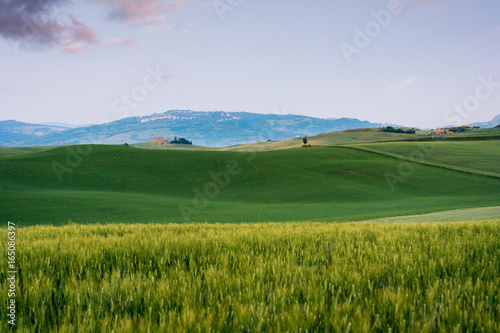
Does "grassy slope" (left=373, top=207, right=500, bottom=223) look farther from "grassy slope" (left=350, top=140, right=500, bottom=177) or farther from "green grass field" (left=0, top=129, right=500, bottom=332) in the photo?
"grassy slope" (left=350, top=140, right=500, bottom=177)

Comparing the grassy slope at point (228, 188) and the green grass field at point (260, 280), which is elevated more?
the green grass field at point (260, 280)

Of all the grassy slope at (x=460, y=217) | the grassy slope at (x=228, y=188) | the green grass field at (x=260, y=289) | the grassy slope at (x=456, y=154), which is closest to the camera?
the green grass field at (x=260, y=289)

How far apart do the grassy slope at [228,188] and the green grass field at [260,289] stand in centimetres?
2118

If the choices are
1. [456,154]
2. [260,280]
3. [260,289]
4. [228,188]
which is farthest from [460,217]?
[456,154]

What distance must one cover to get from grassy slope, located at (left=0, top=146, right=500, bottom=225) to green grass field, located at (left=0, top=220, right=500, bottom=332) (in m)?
21.2

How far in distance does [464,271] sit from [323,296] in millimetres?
1866

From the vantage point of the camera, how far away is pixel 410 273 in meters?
3.46

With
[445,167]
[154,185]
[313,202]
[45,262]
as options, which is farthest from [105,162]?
[445,167]

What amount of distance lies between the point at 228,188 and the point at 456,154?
164 ft

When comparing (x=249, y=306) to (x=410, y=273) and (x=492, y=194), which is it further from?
(x=492, y=194)

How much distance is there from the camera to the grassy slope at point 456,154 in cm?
5603

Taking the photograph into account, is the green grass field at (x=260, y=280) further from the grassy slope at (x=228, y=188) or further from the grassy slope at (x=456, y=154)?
the grassy slope at (x=456, y=154)

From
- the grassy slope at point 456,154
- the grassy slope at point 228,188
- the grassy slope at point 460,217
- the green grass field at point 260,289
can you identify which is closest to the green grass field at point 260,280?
the green grass field at point 260,289

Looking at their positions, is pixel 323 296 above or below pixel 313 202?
above
